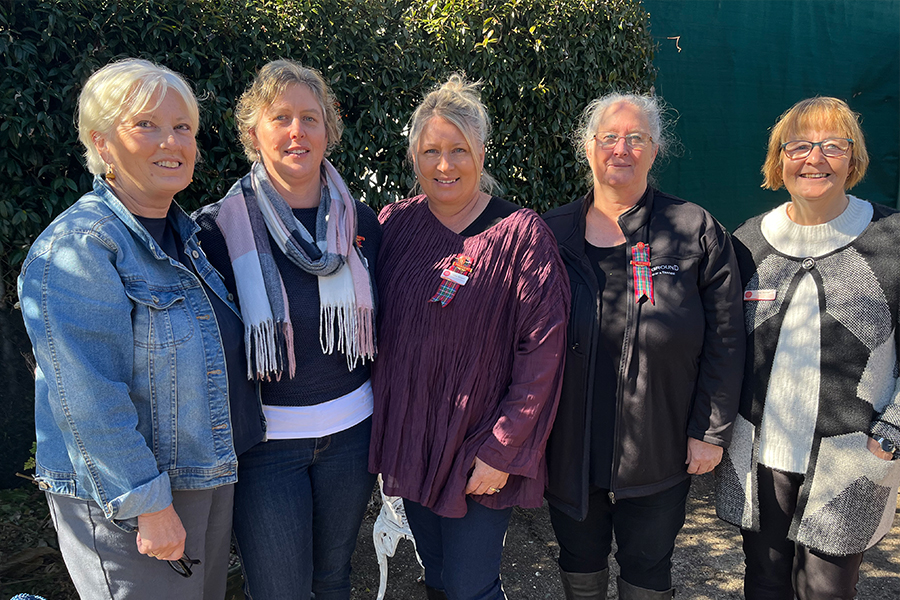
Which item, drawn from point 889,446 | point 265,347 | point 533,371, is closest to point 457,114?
point 533,371

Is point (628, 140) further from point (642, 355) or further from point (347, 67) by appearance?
point (347, 67)

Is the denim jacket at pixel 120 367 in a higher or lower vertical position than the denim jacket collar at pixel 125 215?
lower

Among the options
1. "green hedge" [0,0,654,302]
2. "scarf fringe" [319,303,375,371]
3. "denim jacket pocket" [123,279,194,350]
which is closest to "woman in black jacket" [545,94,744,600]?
"scarf fringe" [319,303,375,371]

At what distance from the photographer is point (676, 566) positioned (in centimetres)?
347

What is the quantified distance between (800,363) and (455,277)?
1.25 meters

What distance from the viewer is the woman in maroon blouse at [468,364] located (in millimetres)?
2109

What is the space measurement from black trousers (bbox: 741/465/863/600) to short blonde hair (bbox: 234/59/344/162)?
2025 mm

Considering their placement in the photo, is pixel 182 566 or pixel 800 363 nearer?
pixel 182 566

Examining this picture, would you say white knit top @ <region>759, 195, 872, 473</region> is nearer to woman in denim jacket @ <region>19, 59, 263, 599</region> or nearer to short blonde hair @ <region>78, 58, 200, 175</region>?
woman in denim jacket @ <region>19, 59, 263, 599</region>

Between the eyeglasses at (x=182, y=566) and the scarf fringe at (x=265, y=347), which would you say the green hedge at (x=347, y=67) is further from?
the eyeglasses at (x=182, y=566)

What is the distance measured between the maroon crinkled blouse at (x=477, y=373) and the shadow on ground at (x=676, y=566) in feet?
4.49

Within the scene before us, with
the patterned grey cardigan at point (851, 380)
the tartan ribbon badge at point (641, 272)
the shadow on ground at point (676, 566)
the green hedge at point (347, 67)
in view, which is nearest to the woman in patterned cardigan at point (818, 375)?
the patterned grey cardigan at point (851, 380)

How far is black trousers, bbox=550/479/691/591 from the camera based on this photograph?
235cm

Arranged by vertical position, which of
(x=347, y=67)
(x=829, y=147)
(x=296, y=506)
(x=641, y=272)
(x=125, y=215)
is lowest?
(x=296, y=506)
